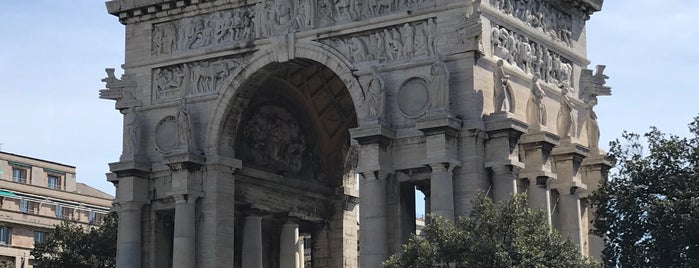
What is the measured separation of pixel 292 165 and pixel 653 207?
16.3m

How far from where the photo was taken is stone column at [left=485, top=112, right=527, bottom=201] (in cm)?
4656

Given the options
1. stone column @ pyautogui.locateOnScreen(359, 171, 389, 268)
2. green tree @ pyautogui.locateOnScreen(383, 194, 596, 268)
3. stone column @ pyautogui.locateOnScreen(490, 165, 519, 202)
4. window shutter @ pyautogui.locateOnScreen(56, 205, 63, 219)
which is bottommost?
green tree @ pyautogui.locateOnScreen(383, 194, 596, 268)

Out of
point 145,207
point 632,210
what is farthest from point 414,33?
point 145,207

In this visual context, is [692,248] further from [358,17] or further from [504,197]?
[358,17]

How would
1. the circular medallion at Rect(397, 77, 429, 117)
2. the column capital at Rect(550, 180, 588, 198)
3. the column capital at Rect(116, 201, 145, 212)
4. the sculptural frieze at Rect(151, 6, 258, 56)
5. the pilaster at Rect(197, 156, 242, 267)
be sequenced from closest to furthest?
the circular medallion at Rect(397, 77, 429, 117) < the column capital at Rect(550, 180, 588, 198) < the pilaster at Rect(197, 156, 242, 267) < the sculptural frieze at Rect(151, 6, 258, 56) < the column capital at Rect(116, 201, 145, 212)

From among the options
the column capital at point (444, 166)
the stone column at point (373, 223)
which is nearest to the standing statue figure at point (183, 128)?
the stone column at point (373, 223)

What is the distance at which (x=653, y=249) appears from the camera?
45125mm

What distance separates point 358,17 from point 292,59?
2.76 meters

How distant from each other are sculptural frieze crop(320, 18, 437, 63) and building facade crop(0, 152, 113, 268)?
33.0 metres

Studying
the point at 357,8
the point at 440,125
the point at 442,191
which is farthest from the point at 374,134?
the point at 357,8

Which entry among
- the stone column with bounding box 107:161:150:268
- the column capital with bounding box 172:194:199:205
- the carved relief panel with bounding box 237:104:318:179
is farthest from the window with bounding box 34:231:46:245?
the column capital with bounding box 172:194:199:205

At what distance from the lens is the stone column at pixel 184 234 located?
50.8 m

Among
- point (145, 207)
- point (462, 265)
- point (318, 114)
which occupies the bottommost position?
point (462, 265)

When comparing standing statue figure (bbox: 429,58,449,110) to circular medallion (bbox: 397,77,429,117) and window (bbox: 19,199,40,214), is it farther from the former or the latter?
window (bbox: 19,199,40,214)
